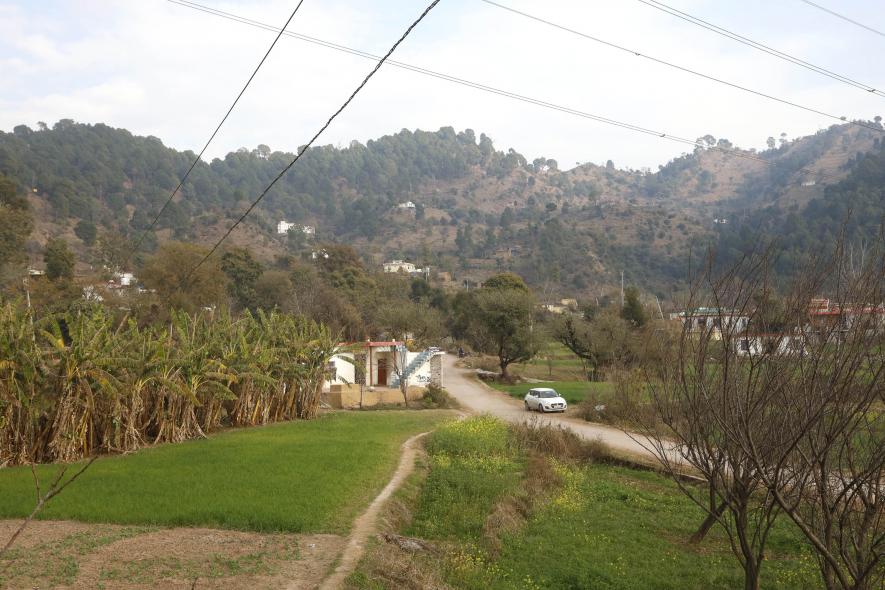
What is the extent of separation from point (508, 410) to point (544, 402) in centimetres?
245

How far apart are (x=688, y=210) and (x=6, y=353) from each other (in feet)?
620

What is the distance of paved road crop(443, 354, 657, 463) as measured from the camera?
22.6 m

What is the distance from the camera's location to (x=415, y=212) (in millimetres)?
169875

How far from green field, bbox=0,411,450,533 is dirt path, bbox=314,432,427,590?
0.76ft

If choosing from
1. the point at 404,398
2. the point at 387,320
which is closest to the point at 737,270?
the point at 404,398

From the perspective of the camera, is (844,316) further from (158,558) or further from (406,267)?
(406,267)

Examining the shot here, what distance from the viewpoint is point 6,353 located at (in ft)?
51.5

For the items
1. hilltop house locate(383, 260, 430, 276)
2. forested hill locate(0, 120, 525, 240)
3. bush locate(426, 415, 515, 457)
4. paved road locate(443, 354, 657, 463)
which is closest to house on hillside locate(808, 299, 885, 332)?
paved road locate(443, 354, 657, 463)

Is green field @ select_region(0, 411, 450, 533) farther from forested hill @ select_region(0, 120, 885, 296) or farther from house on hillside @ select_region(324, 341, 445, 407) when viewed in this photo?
forested hill @ select_region(0, 120, 885, 296)

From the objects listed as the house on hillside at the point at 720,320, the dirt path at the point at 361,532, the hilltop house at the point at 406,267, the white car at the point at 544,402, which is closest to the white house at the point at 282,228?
the hilltop house at the point at 406,267

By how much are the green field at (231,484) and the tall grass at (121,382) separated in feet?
2.94

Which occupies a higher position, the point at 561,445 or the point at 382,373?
the point at 382,373

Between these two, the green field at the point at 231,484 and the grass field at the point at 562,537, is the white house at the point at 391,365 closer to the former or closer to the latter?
the green field at the point at 231,484

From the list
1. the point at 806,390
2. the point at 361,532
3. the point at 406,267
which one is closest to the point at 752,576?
the point at 806,390
